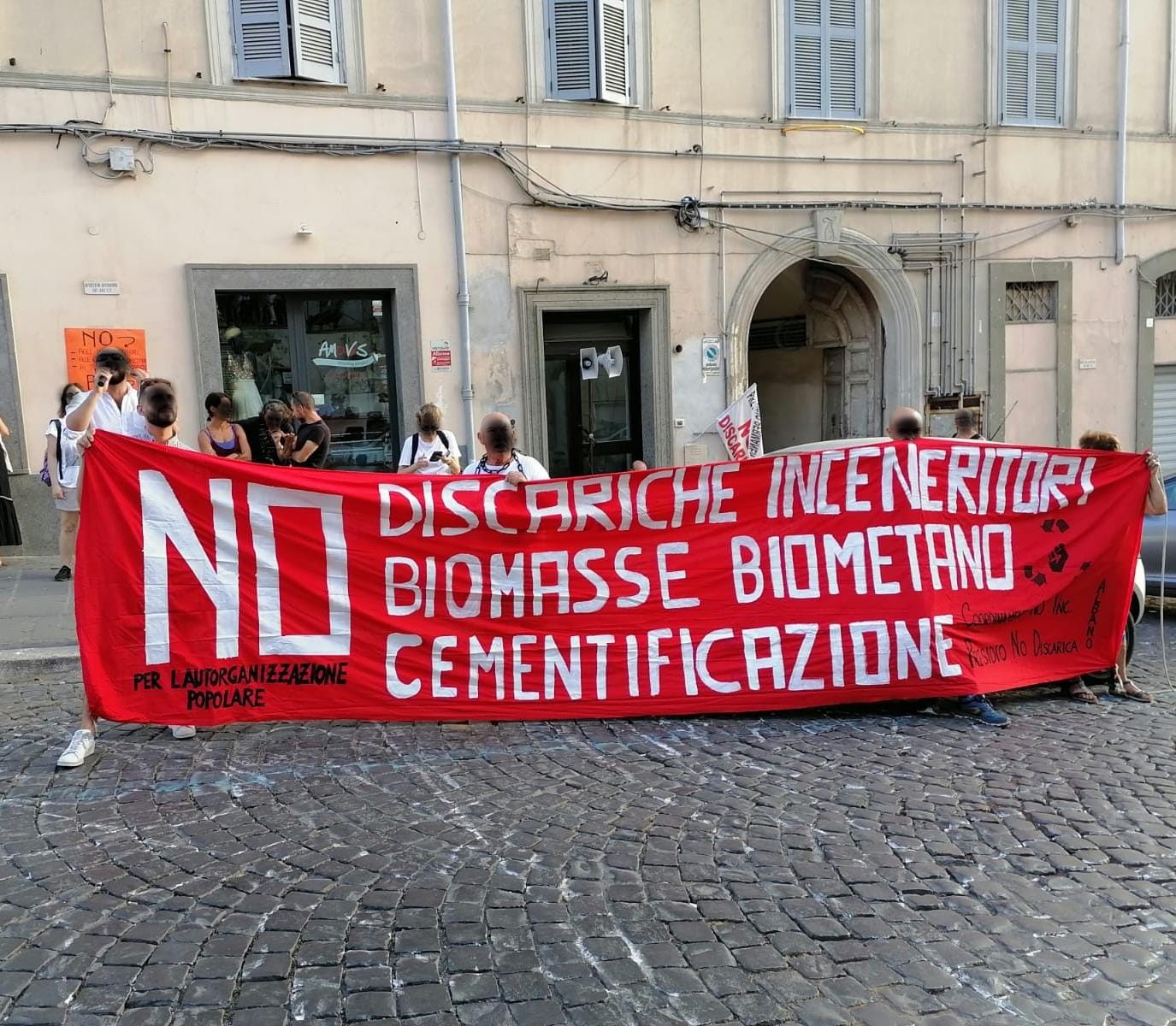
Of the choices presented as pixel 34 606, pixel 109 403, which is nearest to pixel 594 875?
pixel 109 403

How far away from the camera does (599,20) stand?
1190 cm

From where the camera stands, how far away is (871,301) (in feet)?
47.4

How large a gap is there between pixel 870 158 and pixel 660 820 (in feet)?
38.1

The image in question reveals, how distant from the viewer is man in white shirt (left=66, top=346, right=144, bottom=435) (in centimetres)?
520

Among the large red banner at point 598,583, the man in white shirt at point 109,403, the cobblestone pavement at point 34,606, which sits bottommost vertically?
the cobblestone pavement at point 34,606

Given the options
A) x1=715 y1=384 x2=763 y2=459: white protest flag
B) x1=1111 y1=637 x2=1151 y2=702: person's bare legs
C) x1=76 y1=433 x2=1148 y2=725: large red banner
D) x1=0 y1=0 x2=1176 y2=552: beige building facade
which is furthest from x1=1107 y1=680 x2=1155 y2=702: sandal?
x1=0 y1=0 x2=1176 y2=552: beige building facade

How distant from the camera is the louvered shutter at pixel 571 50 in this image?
11922mm

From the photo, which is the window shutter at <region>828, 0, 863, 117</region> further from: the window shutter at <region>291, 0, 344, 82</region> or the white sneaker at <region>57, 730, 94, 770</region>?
the white sneaker at <region>57, 730, 94, 770</region>

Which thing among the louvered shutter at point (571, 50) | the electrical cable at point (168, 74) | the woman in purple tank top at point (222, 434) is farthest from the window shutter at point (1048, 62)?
the woman in purple tank top at point (222, 434)

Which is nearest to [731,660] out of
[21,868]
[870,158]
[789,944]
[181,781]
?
[789,944]

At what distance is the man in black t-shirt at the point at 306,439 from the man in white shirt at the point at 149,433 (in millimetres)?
1987

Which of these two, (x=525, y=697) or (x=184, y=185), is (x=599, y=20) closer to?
(x=184, y=185)

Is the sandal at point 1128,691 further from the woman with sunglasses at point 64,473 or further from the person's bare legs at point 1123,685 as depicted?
the woman with sunglasses at point 64,473

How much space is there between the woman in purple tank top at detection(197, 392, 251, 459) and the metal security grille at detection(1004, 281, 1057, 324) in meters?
11.1
